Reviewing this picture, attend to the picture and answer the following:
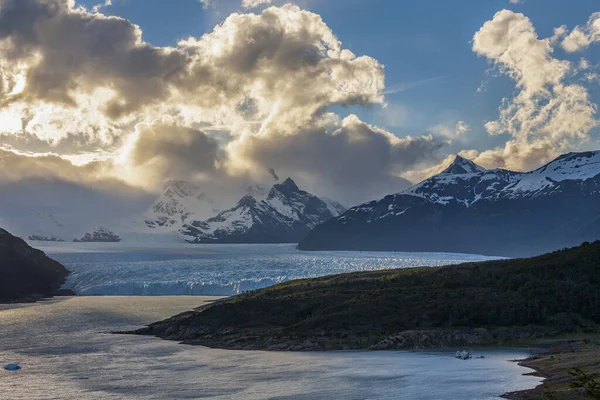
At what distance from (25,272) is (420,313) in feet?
398

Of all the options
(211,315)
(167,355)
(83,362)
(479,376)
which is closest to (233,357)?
(167,355)

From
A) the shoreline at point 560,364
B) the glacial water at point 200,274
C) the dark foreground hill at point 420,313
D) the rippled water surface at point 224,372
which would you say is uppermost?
the glacial water at point 200,274

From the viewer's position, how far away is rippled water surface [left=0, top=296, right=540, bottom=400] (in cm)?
5691

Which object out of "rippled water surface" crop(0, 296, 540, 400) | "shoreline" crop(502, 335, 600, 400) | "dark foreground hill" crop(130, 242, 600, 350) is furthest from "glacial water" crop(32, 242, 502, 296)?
"shoreline" crop(502, 335, 600, 400)

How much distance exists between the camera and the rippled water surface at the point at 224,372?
56.9m

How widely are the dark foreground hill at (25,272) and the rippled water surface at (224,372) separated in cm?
7930

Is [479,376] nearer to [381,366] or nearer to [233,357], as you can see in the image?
[381,366]

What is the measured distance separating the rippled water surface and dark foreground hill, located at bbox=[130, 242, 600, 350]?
6421mm

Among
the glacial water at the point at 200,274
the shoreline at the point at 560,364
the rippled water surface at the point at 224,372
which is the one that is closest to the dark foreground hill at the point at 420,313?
the rippled water surface at the point at 224,372

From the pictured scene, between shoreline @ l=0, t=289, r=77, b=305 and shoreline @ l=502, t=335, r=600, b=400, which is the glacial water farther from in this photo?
shoreline @ l=502, t=335, r=600, b=400

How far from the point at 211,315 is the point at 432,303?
29.3 metres

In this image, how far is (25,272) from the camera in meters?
183

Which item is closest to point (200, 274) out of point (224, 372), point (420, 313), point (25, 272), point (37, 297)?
point (37, 297)

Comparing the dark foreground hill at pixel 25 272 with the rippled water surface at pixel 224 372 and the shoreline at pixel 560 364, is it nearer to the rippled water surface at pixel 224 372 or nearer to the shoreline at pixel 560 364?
the rippled water surface at pixel 224 372
